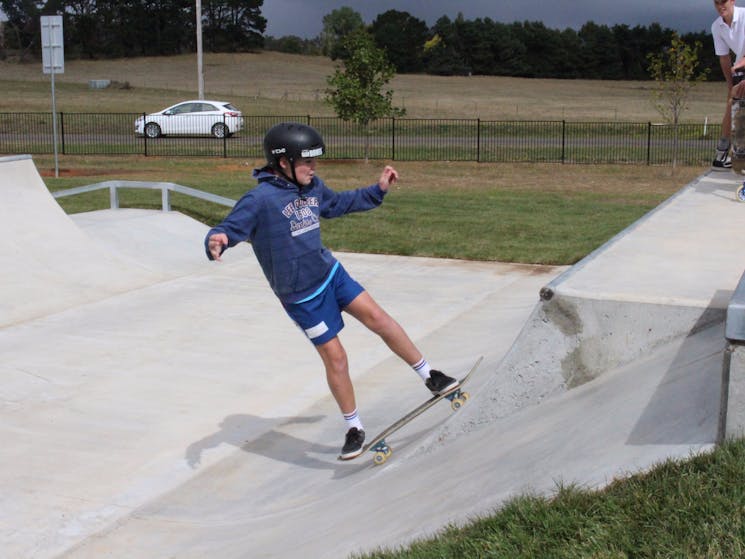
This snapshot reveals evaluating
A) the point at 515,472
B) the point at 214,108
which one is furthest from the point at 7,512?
the point at 214,108

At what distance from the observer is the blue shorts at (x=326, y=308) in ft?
17.7

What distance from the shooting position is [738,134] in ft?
28.1

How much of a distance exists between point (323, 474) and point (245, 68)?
283 feet

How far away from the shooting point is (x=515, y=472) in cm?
416

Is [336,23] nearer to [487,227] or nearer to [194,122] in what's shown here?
[194,122]

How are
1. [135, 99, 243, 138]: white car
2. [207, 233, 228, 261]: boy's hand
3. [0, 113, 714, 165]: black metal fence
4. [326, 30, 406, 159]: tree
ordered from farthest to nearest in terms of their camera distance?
[135, 99, 243, 138]: white car → [0, 113, 714, 165]: black metal fence → [326, 30, 406, 159]: tree → [207, 233, 228, 261]: boy's hand

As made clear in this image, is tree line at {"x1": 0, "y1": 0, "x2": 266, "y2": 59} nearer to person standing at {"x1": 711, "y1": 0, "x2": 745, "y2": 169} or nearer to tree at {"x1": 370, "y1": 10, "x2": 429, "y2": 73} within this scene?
tree at {"x1": 370, "y1": 10, "x2": 429, "y2": 73}

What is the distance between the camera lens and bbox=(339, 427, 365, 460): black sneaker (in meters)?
5.64

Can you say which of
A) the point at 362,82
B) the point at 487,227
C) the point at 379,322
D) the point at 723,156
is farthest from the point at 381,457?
the point at 362,82

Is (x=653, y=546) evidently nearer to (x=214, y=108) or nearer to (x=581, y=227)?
(x=581, y=227)

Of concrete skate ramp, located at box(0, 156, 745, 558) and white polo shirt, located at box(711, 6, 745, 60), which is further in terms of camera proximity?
white polo shirt, located at box(711, 6, 745, 60)

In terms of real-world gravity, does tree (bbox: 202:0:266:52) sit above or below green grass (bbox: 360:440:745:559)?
above

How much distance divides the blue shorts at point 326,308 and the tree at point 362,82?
73.8 ft

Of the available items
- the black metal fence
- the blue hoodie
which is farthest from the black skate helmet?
the black metal fence
